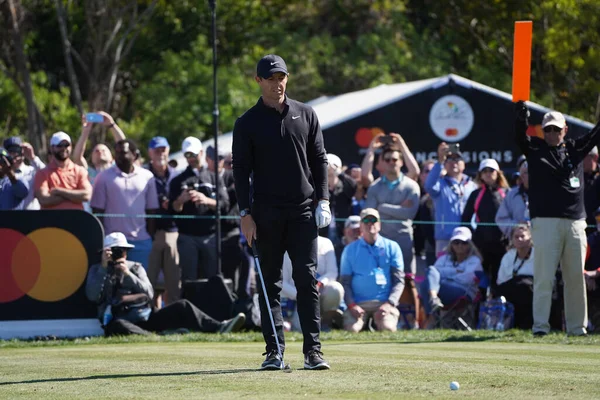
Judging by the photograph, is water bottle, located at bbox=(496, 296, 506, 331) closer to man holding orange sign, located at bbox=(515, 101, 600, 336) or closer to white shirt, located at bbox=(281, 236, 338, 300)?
man holding orange sign, located at bbox=(515, 101, 600, 336)

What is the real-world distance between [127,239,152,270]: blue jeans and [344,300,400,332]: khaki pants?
8.27 feet

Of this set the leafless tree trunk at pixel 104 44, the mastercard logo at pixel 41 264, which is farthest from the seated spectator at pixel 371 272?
the leafless tree trunk at pixel 104 44

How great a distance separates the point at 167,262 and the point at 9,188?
81.9 inches

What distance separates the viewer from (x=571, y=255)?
1269cm

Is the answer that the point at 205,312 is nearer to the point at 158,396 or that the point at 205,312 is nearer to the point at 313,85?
the point at 158,396

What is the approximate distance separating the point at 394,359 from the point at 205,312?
4.99 m

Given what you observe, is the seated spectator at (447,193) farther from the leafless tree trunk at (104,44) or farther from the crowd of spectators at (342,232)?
the leafless tree trunk at (104,44)

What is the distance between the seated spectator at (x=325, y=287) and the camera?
14344mm

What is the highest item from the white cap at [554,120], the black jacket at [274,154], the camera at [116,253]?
the white cap at [554,120]

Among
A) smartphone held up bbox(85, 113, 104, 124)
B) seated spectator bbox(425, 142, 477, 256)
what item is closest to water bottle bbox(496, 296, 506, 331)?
seated spectator bbox(425, 142, 477, 256)

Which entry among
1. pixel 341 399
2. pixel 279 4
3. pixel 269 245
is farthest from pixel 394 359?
pixel 279 4

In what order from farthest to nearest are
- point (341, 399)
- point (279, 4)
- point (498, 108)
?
point (279, 4), point (498, 108), point (341, 399)

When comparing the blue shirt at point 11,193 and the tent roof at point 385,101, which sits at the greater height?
the tent roof at point 385,101

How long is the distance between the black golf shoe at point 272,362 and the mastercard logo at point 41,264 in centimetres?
560
